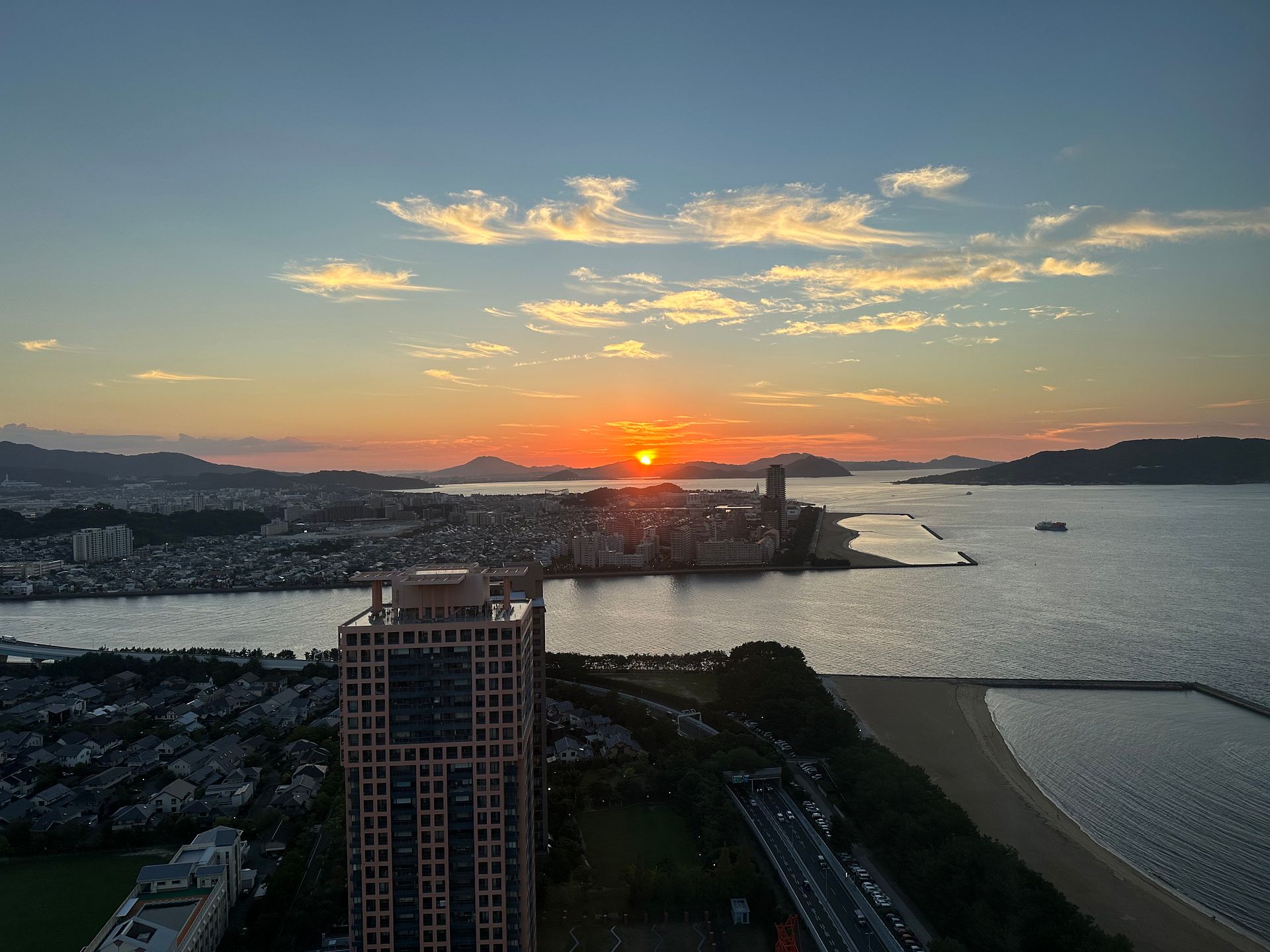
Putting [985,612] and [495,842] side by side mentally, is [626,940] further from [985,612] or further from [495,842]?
[985,612]

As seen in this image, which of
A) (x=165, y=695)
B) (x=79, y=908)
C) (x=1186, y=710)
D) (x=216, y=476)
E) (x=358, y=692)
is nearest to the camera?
(x=358, y=692)

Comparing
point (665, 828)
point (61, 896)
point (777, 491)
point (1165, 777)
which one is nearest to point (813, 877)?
point (665, 828)

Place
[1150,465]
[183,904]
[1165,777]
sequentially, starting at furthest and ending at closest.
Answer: [1150,465] < [1165,777] < [183,904]

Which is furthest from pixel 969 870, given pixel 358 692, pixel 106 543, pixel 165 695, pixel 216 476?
pixel 216 476

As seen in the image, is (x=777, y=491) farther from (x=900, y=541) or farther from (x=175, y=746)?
(x=175, y=746)

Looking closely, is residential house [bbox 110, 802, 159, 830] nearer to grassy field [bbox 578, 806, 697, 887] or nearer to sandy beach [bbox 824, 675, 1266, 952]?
grassy field [bbox 578, 806, 697, 887]

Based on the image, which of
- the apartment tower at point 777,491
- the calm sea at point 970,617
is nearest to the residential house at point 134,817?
the calm sea at point 970,617

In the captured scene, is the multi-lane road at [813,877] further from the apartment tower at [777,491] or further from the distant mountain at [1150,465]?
the distant mountain at [1150,465]
